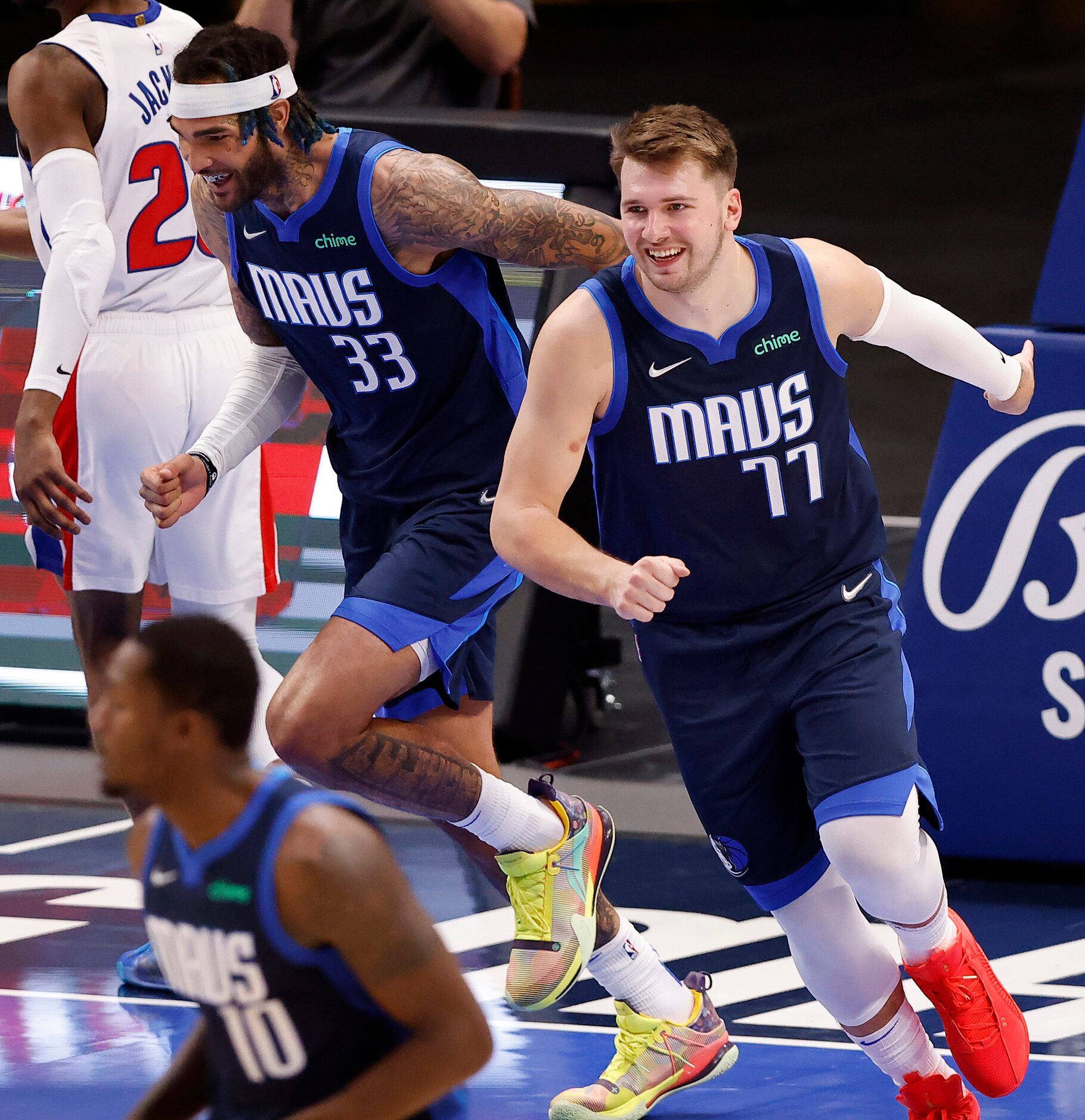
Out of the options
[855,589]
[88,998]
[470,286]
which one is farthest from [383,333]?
[88,998]

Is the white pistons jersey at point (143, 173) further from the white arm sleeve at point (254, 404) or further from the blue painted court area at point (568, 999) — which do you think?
the blue painted court area at point (568, 999)

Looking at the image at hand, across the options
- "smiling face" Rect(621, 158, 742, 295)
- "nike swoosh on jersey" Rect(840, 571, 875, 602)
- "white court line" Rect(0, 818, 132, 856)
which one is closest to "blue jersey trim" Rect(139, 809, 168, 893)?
"smiling face" Rect(621, 158, 742, 295)

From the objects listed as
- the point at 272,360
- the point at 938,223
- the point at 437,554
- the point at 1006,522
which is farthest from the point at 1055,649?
the point at 938,223

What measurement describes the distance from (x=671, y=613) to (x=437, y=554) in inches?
30.7

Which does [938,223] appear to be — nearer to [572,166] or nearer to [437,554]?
[572,166]

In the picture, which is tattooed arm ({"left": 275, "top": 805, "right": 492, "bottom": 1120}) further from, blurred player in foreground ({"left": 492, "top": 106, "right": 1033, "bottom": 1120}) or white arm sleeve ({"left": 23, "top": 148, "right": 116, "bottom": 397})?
white arm sleeve ({"left": 23, "top": 148, "right": 116, "bottom": 397})

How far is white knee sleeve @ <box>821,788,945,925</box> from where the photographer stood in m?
3.61

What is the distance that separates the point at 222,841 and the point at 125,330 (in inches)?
122

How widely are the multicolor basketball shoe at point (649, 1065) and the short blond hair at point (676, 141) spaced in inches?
71.3

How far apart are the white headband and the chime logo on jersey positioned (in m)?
1.27

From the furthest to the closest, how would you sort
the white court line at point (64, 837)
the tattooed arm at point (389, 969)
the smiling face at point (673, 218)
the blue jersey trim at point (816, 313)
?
the white court line at point (64, 837), the blue jersey trim at point (816, 313), the smiling face at point (673, 218), the tattooed arm at point (389, 969)

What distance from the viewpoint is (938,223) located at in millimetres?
16609

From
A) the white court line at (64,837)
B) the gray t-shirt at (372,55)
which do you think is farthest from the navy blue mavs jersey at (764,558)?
the gray t-shirt at (372,55)

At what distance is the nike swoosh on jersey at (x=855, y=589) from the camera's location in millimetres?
3797
